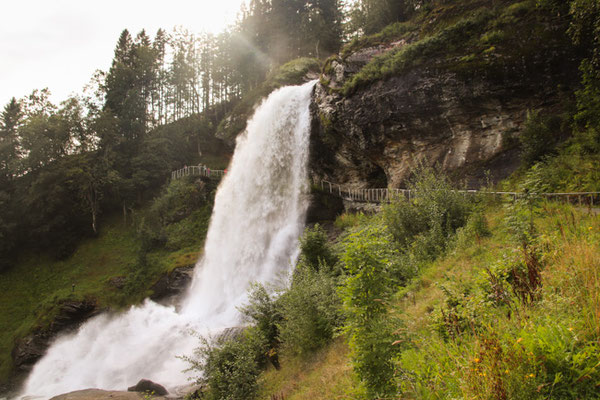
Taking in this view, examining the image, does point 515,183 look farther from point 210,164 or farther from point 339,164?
point 210,164

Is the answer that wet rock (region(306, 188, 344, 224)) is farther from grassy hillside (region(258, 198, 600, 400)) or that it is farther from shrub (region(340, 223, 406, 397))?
shrub (region(340, 223, 406, 397))

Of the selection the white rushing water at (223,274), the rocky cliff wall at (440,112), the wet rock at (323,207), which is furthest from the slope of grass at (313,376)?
the wet rock at (323,207)

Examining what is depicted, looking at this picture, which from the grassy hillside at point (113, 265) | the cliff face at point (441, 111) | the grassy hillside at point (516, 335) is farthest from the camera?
the grassy hillside at point (113, 265)

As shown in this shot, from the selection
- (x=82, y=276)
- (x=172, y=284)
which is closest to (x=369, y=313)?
(x=172, y=284)

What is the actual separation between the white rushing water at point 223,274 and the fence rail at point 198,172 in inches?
296

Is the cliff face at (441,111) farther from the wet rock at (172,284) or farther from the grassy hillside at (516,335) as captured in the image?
the wet rock at (172,284)

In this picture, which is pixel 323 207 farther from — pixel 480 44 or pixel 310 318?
pixel 310 318

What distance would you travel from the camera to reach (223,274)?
66.5 ft

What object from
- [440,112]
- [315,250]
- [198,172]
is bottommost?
[315,250]

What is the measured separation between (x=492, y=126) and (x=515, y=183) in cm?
360

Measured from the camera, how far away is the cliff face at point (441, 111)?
43.2ft

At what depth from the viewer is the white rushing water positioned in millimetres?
15938

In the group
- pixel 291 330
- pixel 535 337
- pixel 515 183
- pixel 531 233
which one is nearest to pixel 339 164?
pixel 515 183

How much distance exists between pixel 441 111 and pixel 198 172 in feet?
87.1
